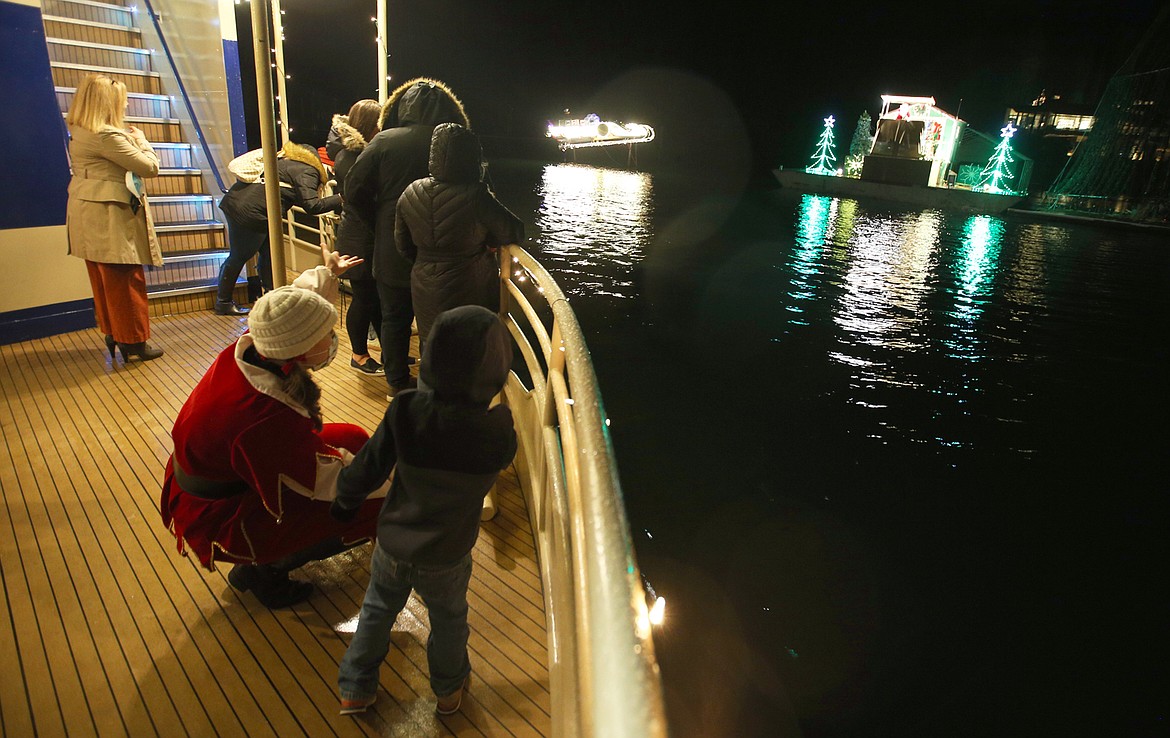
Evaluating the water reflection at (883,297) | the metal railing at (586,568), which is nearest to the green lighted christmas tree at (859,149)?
the water reflection at (883,297)

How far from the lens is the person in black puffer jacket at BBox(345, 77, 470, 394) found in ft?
11.2

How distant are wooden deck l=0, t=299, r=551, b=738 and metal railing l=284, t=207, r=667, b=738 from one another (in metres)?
0.21

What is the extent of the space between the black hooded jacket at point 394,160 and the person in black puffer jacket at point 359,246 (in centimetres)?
27

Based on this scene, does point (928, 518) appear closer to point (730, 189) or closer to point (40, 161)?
point (40, 161)

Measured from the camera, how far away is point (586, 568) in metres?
0.96

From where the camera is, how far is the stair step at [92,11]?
532 cm

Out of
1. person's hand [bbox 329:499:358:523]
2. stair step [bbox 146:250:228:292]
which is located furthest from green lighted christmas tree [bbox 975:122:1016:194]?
person's hand [bbox 329:499:358:523]

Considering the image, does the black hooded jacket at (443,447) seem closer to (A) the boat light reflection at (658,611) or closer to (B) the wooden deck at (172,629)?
(B) the wooden deck at (172,629)

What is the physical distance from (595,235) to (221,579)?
20.1m

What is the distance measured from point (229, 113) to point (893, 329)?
37.4 ft

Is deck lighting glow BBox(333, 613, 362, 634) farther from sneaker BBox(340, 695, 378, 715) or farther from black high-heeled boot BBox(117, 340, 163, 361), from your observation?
black high-heeled boot BBox(117, 340, 163, 361)

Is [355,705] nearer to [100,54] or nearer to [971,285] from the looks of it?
[100,54]

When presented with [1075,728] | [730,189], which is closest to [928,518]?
[1075,728]

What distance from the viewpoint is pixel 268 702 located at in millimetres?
1956
